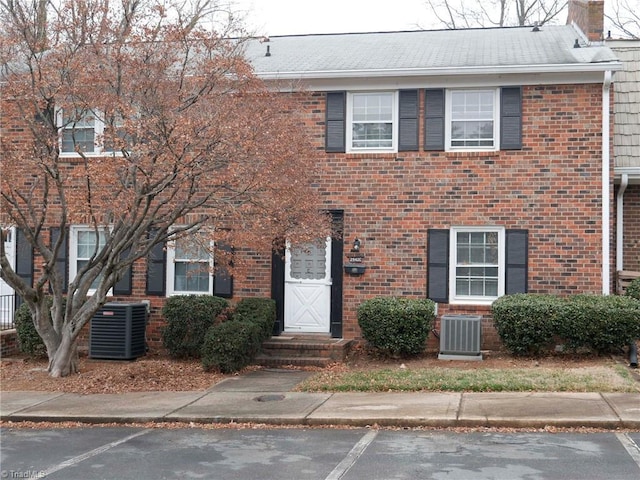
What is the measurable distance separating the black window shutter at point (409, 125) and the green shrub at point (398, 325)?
9.36 feet

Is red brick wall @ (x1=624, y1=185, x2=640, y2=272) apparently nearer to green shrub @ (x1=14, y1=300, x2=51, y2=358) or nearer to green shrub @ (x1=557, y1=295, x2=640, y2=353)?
green shrub @ (x1=557, y1=295, x2=640, y2=353)

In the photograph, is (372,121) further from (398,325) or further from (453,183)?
(398,325)

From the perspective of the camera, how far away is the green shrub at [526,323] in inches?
468

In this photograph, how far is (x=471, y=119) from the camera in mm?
13414

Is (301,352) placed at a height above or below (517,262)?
below

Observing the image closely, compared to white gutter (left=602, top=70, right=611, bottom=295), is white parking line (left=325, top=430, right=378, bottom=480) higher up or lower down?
lower down

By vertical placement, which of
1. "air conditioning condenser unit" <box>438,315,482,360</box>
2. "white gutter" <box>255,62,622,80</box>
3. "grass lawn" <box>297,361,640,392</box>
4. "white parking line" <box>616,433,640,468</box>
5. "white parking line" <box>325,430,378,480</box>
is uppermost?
"white gutter" <box>255,62,622,80</box>

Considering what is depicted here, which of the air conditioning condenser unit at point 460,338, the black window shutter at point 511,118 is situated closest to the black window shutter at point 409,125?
the black window shutter at point 511,118

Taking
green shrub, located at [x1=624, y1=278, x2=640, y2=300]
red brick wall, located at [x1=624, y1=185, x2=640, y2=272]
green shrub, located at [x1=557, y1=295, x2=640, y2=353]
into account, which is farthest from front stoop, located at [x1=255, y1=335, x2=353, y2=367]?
red brick wall, located at [x1=624, y1=185, x2=640, y2=272]

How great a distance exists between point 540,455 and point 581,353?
5624 millimetres

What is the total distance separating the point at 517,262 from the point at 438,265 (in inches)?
53.3

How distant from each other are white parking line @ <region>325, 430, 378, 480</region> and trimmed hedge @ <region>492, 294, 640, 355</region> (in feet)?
14.9

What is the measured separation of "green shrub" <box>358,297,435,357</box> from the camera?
1241 centimetres

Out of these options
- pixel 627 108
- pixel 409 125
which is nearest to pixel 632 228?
pixel 627 108
